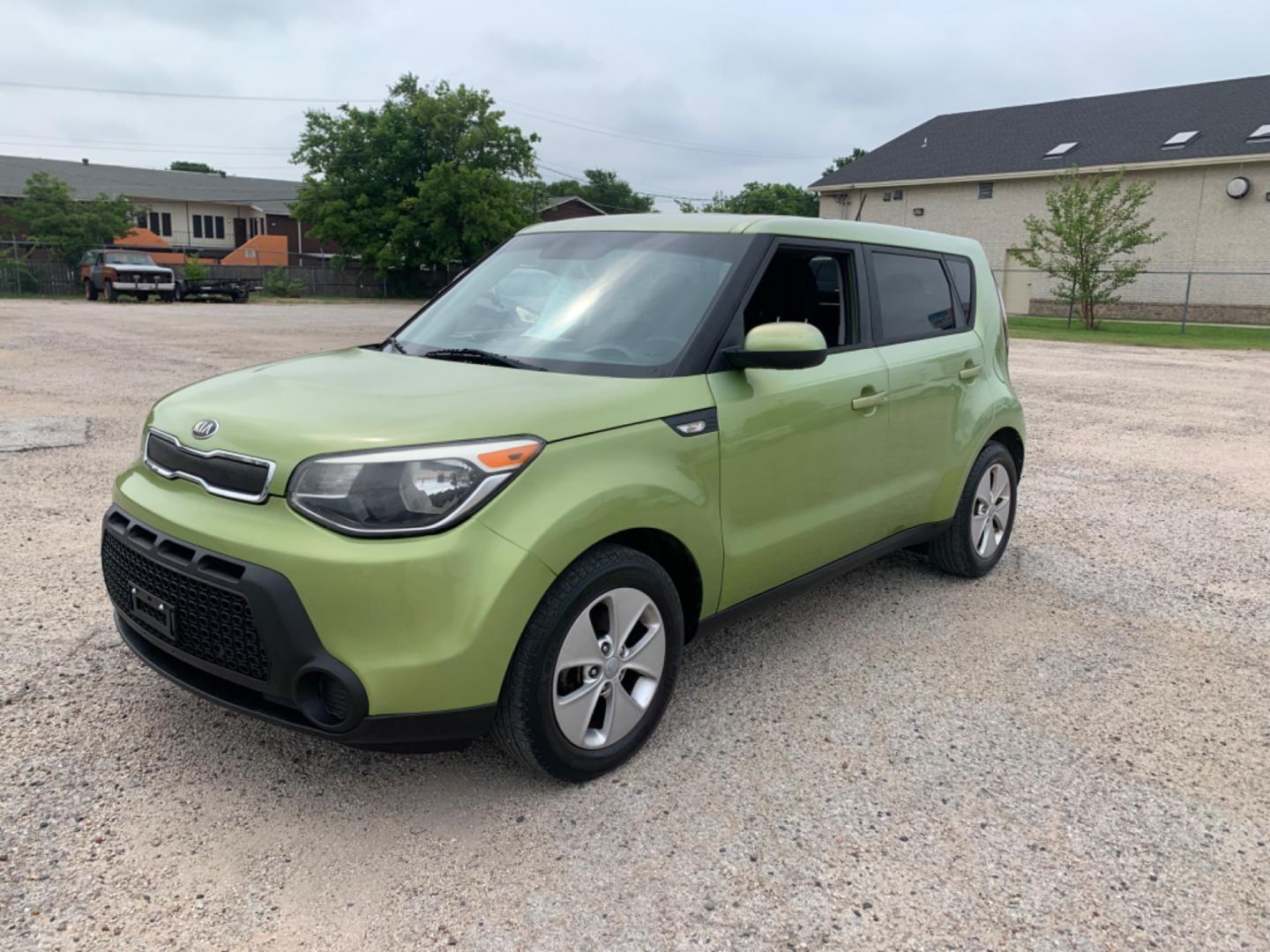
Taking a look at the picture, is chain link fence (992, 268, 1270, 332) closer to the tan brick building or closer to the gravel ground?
the tan brick building

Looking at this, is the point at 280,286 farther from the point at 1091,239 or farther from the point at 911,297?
the point at 911,297

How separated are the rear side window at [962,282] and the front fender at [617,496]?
2332 millimetres

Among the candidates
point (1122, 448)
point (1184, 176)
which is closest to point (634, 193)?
point (1184, 176)

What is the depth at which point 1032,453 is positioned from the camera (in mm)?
8445

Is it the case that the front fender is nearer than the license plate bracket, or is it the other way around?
the front fender

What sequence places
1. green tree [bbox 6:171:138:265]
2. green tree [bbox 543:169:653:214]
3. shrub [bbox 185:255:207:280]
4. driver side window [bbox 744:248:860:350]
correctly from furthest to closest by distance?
green tree [bbox 543:169:653:214]
green tree [bbox 6:171:138:265]
shrub [bbox 185:255:207:280]
driver side window [bbox 744:248:860:350]

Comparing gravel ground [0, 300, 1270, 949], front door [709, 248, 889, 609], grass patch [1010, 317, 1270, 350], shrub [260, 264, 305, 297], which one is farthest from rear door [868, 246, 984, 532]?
shrub [260, 264, 305, 297]

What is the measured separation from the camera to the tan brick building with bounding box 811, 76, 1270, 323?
101 feet

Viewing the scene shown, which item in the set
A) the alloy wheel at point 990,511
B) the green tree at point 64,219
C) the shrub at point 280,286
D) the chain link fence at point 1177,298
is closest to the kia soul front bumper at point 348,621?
the alloy wheel at point 990,511

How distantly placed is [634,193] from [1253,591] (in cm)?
9378

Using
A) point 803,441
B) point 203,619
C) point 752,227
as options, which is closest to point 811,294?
point 752,227

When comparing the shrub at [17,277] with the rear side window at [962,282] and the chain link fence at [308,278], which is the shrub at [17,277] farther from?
the rear side window at [962,282]

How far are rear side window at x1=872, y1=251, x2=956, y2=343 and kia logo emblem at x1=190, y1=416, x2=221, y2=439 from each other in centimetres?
277

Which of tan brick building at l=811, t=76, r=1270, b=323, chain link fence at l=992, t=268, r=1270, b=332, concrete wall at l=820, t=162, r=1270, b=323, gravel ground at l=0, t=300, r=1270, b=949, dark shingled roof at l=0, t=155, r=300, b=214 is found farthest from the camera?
dark shingled roof at l=0, t=155, r=300, b=214
